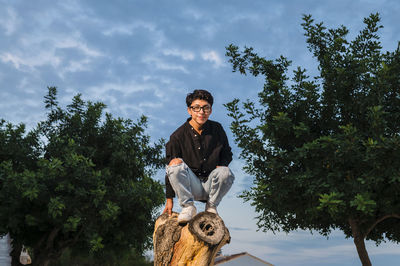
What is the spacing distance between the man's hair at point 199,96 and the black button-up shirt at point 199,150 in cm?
35

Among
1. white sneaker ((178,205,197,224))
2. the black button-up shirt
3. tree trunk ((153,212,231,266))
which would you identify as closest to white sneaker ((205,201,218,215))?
Answer: tree trunk ((153,212,231,266))

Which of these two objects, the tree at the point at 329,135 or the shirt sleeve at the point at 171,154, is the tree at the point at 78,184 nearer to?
the tree at the point at 329,135

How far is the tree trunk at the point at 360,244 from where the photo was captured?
51.3ft

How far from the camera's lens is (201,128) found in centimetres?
606

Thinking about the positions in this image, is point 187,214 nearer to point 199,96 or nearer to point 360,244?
point 199,96

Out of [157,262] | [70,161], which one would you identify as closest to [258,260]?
[70,161]

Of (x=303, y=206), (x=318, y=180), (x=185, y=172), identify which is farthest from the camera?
(x=303, y=206)

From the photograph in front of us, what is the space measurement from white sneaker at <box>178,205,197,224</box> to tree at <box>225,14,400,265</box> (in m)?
7.32

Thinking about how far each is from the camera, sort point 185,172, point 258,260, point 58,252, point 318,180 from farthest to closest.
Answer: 1. point 258,260
2. point 58,252
3. point 318,180
4. point 185,172

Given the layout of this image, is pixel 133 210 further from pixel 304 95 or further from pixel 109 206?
pixel 304 95

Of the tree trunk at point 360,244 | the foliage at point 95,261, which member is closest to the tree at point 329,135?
the tree trunk at point 360,244

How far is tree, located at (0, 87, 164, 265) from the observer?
567 inches

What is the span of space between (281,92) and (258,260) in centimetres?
1345

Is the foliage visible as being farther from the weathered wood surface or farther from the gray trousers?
the gray trousers
